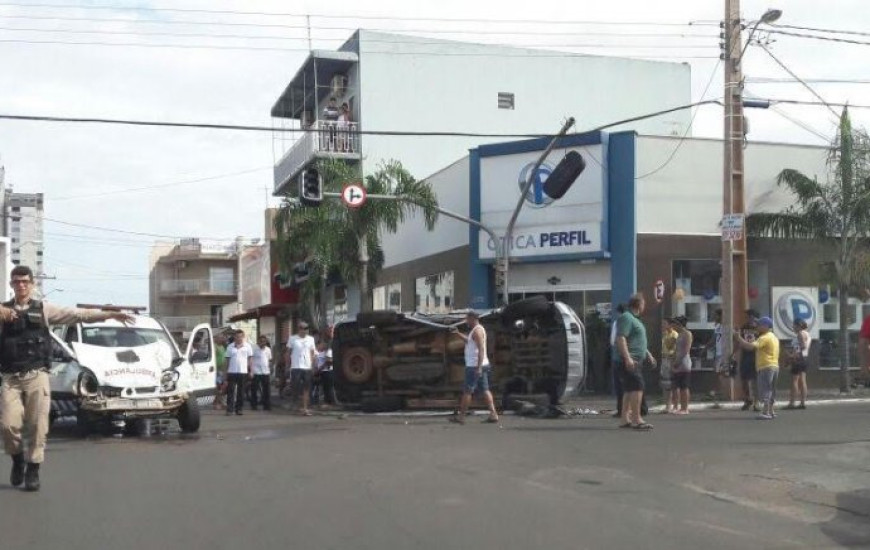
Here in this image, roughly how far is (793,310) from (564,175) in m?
6.84

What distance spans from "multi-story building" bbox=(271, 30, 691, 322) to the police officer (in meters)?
24.4

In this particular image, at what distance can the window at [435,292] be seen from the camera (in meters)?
28.0

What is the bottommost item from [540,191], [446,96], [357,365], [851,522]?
[851,522]

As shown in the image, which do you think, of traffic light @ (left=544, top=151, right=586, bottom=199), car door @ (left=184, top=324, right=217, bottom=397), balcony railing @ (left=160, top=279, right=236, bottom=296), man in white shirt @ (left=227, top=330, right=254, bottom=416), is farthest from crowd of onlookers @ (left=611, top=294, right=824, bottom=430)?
balcony railing @ (left=160, top=279, right=236, bottom=296)

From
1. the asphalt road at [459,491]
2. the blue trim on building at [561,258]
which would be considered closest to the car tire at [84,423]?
the asphalt road at [459,491]

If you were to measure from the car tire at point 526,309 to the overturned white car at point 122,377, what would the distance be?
5.48m

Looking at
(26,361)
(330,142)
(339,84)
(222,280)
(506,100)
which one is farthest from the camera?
(222,280)

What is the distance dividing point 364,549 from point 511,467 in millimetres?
3766

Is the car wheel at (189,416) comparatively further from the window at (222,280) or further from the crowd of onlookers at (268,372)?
the window at (222,280)

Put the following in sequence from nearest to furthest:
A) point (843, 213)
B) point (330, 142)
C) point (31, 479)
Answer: point (31, 479)
point (843, 213)
point (330, 142)

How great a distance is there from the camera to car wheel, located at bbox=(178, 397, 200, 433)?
1392 centimetres

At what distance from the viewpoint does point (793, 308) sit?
958 inches

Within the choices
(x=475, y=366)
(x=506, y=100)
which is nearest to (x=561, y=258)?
(x=475, y=366)

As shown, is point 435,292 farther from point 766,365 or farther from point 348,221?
point 766,365
